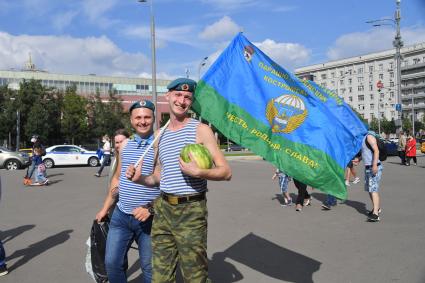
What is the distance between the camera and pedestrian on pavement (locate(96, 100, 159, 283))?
3840 millimetres

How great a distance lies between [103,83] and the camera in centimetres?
9762

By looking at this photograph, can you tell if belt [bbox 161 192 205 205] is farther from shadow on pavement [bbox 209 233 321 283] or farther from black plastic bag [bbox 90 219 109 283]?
shadow on pavement [bbox 209 233 321 283]

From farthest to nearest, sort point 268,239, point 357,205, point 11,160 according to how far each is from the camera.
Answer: point 11,160
point 357,205
point 268,239

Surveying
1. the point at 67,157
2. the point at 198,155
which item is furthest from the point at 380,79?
the point at 198,155

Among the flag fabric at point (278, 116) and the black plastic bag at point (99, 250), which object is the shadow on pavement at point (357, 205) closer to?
the flag fabric at point (278, 116)

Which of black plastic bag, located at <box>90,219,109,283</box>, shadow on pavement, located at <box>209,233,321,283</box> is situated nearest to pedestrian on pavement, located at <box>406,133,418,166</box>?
shadow on pavement, located at <box>209,233,321,283</box>

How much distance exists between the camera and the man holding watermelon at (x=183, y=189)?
3.20 m

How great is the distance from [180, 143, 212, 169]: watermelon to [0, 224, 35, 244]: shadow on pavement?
533cm

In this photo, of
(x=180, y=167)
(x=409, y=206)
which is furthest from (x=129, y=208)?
(x=409, y=206)

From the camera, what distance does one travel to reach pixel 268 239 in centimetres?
697

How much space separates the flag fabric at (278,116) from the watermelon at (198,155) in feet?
3.65

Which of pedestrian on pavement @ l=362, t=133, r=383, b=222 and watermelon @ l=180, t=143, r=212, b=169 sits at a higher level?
watermelon @ l=180, t=143, r=212, b=169

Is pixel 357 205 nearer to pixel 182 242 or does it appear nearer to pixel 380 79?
pixel 182 242

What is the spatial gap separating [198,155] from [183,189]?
335 millimetres
